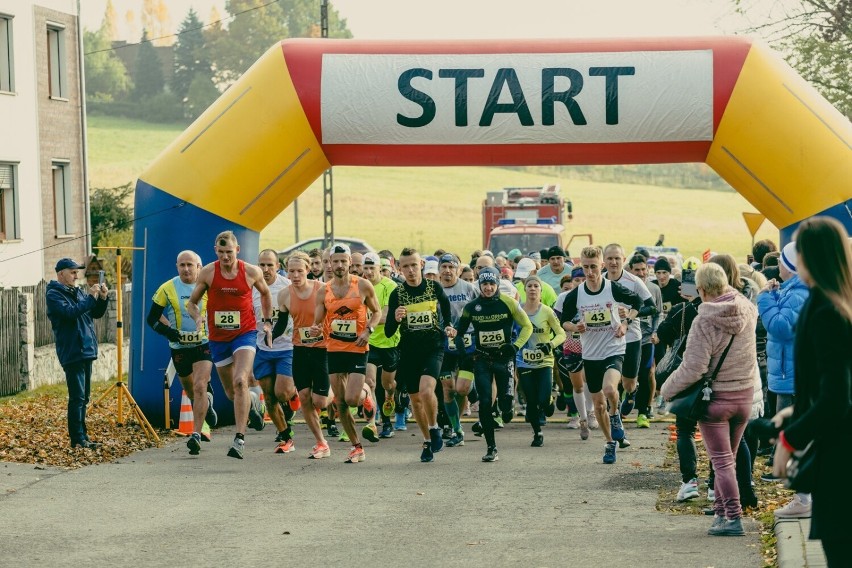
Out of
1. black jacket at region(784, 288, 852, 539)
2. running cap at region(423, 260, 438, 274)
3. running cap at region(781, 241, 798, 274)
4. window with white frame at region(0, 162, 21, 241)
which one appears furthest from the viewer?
window with white frame at region(0, 162, 21, 241)

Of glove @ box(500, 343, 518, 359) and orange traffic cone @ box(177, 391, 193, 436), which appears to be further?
Answer: orange traffic cone @ box(177, 391, 193, 436)

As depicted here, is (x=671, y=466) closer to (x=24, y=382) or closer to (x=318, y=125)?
(x=318, y=125)

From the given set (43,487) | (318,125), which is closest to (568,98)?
(318,125)

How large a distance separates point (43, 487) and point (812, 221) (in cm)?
740

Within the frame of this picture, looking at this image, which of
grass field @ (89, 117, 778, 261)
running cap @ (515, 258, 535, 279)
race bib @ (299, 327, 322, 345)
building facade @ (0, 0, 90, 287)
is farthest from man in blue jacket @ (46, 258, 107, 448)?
grass field @ (89, 117, 778, 261)

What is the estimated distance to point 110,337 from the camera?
78.3 feet

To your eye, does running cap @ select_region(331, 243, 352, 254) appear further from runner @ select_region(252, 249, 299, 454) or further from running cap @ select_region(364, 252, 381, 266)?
running cap @ select_region(364, 252, 381, 266)

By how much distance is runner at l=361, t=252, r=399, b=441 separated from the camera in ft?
46.3

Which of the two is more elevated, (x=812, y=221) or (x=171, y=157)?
(x=171, y=157)

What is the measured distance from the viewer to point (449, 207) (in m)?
78.6

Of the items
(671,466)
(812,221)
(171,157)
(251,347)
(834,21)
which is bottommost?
(671,466)

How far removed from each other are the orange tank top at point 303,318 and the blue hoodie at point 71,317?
181 centimetres

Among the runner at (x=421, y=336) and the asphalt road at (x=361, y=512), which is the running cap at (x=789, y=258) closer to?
the asphalt road at (x=361, y=512)

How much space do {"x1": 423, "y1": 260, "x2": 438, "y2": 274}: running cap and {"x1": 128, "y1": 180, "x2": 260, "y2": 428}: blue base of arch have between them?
192 centimetres
